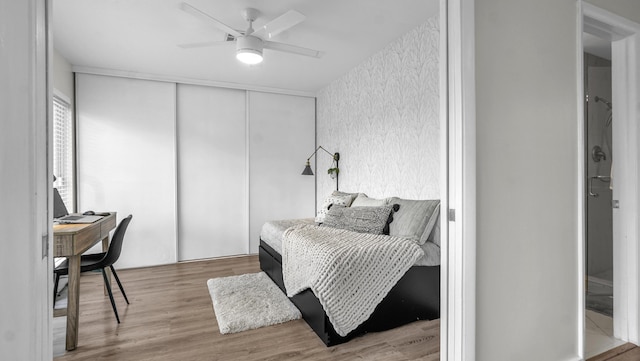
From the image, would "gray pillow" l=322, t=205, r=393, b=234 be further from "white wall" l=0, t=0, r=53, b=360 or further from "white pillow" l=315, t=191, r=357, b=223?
"white wall" l=0, t=0, r=53, b=360

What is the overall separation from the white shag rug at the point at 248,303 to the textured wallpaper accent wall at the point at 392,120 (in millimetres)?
1577

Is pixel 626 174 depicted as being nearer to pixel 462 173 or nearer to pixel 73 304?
pixel 462 173

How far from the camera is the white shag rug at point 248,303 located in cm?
242

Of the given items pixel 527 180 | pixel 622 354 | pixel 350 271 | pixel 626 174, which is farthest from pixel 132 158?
pixel 622 354

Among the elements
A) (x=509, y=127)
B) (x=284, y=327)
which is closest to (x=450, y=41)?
(x=509, y=127)

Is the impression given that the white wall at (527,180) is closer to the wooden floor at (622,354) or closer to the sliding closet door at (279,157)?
the wooden floor at (622,354)

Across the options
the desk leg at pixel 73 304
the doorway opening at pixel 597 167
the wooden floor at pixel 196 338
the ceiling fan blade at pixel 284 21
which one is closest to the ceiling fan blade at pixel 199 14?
the ceiling fan blade at pixel 284 21

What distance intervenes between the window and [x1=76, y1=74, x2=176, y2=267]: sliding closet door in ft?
0.36

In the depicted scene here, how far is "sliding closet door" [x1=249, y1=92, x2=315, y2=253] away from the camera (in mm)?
4727

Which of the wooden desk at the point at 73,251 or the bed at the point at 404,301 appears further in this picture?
the bed at the point at 404,301

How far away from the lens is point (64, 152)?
12.1ft

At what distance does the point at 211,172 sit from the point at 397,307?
10.7ft

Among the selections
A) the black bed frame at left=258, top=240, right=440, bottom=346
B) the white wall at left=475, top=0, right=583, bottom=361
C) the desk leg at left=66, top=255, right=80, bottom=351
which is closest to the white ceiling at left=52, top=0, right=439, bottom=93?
the white wall at left=475, top=0, right=583, bottom=361

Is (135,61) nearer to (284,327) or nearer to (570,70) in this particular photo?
(284,327)
